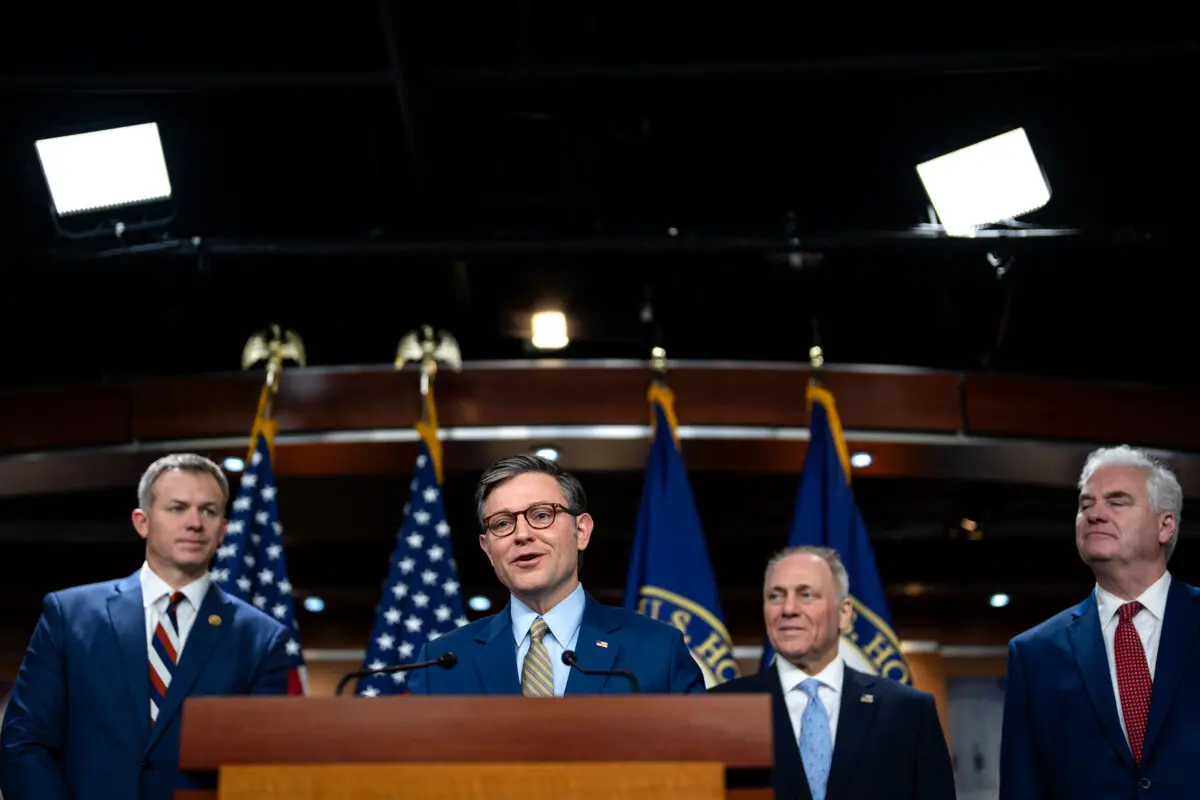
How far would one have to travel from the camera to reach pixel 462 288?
18.1 feet

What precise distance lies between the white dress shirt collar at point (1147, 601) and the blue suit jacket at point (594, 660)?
1152mm

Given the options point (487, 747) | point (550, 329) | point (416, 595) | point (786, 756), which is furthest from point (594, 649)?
point (550, 329)

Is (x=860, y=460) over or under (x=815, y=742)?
over

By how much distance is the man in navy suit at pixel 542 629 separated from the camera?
2248 mm

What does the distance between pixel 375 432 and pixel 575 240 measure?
1097mm

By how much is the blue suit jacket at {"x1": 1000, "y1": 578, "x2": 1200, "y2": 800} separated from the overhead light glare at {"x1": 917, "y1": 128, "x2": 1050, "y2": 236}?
2.00 metres

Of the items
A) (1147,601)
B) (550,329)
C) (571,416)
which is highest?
(550,329)

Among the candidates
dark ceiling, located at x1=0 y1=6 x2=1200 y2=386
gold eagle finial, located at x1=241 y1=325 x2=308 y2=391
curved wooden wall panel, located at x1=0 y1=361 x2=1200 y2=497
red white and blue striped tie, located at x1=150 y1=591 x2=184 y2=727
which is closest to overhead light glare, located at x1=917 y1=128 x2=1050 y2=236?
dark ceiling, located at x1=0 y1=6 x2=1200 y2=386

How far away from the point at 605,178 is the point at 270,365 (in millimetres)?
1562

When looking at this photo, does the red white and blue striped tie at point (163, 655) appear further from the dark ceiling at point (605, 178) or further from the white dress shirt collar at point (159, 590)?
the dark ceiling at point (605, 178)

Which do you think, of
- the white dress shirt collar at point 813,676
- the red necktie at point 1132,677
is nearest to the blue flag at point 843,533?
the white dress shirt collar at point 813,676

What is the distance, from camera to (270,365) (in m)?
4.87

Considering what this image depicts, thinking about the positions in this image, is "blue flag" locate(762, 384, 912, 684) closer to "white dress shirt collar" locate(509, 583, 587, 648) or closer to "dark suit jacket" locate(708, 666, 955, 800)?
"dark suit jacket" locate(708, 666, 955, 800)

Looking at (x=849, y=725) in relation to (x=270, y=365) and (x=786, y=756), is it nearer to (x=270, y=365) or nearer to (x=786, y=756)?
(x=786, y=756)
